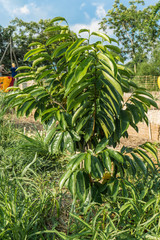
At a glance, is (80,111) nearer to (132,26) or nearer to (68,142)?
(68,142)

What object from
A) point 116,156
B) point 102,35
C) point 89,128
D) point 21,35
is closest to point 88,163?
point 116,156

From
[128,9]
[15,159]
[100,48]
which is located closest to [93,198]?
[100,48]

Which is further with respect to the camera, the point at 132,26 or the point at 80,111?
the point at 132,26

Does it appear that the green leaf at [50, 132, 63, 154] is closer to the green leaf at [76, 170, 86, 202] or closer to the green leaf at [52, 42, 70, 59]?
the green leaf at [76, 170, 86, 202]

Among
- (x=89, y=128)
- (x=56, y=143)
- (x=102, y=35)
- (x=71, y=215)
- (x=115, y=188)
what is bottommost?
(x=71, y=215)

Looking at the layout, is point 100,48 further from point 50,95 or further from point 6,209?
point 6,209

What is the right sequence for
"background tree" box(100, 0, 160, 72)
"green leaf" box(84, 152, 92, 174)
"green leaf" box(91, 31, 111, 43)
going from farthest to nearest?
"background tree" box(100, 0, 160, 72) → "green leaf" box(84, 152, 92, 174) → "green leaf" box(91, 31, 111, 43)

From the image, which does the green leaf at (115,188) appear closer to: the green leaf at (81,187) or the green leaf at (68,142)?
the green leaf at (81,187)

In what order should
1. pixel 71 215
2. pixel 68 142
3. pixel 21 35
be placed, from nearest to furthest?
pixel 71 215 → pixel 68 142 → pixel 21 35

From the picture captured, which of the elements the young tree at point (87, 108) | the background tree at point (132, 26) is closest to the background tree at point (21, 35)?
the background tree at point (132, 26)

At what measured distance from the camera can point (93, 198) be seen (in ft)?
5.86

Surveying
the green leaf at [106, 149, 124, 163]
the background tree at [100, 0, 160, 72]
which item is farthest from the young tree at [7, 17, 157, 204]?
the background tree at [100, 0, 160, 72]

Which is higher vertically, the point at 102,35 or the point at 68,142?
the point at 102,35

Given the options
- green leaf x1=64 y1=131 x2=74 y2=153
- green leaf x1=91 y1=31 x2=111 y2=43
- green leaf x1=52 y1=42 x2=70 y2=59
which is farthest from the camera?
green leaf x1=64 y1=131 x2=74 y2=153
